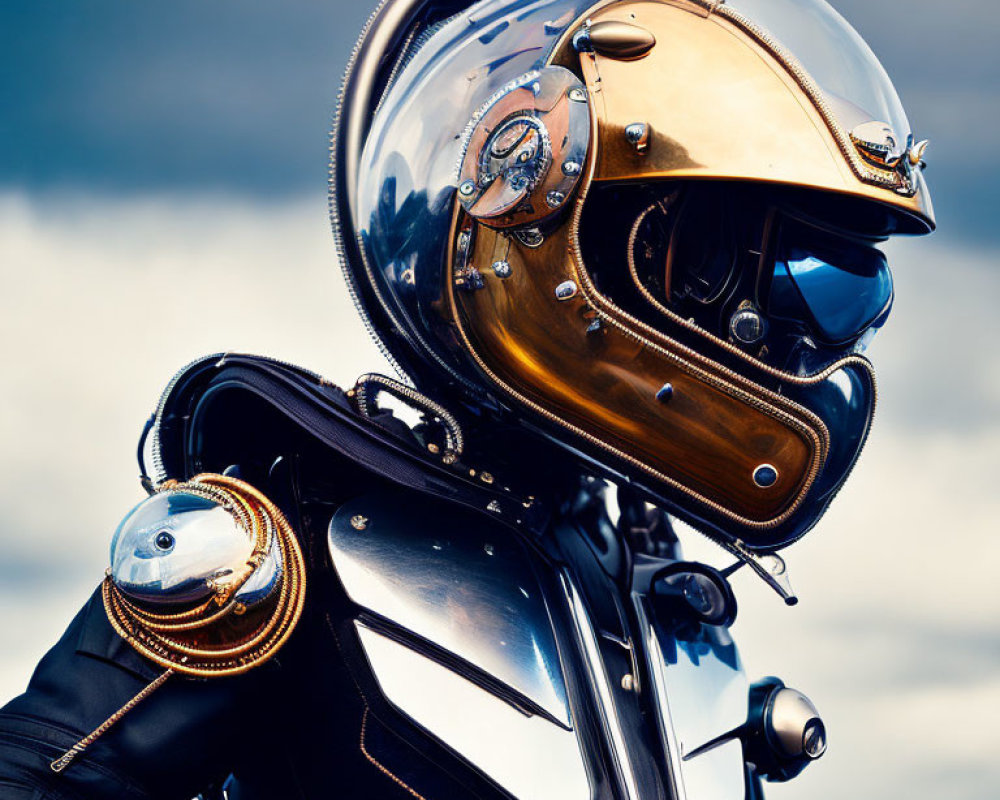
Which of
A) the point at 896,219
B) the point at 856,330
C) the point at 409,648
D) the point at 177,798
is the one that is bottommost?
the point at 177,798

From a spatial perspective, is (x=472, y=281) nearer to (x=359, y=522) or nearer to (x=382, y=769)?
(x=359, y=522)

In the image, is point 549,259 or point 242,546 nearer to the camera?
point 242,546

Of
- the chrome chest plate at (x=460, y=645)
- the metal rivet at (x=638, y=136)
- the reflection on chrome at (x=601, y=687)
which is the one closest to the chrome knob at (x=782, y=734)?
the reflection on chrome at (x=601, y=687)

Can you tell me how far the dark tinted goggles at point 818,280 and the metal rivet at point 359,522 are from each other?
0.81 meters

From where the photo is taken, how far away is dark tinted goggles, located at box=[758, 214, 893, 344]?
2.42m

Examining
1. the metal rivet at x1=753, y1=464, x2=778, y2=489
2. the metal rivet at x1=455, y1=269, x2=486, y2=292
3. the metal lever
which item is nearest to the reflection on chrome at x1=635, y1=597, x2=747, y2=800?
the metal lever

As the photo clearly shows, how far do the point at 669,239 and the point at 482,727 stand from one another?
0.92 meters

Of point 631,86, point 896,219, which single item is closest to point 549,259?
point 631,86

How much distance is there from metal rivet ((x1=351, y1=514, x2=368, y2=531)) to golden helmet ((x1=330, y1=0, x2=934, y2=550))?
1.14ft

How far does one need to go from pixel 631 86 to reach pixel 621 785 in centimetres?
121

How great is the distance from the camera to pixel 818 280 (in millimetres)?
2438

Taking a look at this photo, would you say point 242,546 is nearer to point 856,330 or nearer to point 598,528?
point 598,528

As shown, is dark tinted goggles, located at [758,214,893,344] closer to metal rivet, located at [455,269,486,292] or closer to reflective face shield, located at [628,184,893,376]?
reflective face shield, located at [628,184,893,376]

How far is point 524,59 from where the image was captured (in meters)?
2.47
